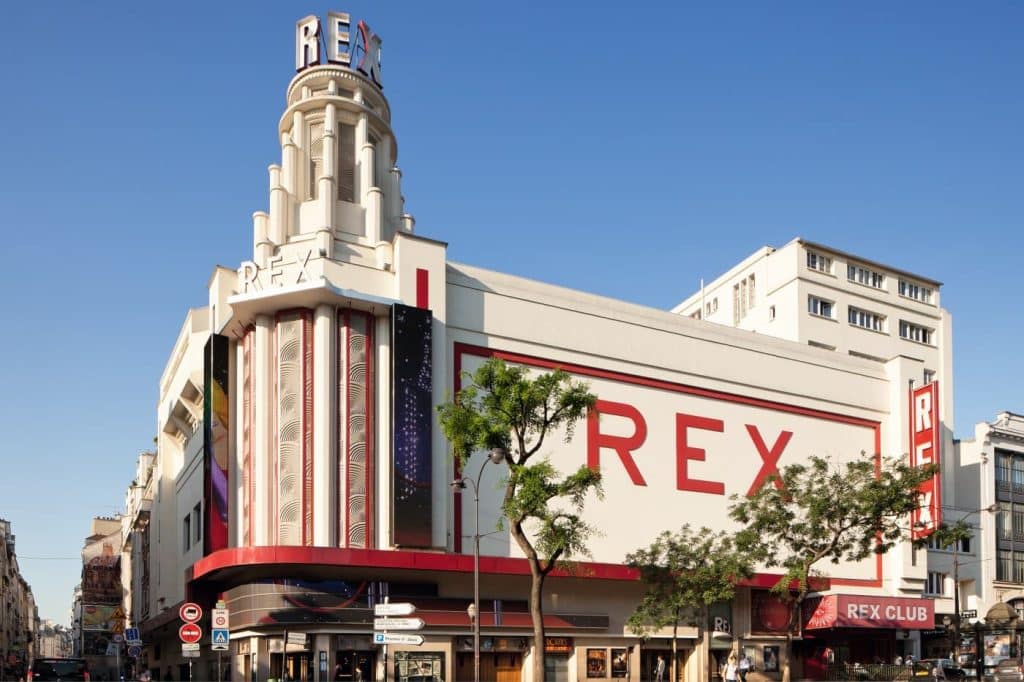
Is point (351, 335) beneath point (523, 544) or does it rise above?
above

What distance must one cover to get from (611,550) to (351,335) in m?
16.9

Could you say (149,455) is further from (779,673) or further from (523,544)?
(523,544)

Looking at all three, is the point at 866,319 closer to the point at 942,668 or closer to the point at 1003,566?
the point at 1003,566

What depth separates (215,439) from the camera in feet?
150

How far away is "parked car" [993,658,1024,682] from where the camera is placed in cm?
4753

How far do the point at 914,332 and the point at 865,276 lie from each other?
6.12 m

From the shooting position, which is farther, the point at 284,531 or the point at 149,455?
the point at 149,455

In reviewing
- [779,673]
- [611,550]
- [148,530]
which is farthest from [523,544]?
[148,530]

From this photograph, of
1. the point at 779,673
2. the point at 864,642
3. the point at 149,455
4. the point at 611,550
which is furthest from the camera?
the point at 149,455

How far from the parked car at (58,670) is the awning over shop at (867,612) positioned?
36.3 m

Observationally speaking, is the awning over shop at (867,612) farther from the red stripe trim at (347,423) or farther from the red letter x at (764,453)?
the red stripe trim at (347,423)

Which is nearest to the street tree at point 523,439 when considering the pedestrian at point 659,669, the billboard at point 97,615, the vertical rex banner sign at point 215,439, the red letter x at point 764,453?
the pedestrian at point 659,669

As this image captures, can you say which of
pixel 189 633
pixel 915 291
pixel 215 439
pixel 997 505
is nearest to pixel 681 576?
pixel 215 439

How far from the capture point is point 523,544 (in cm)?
3375
